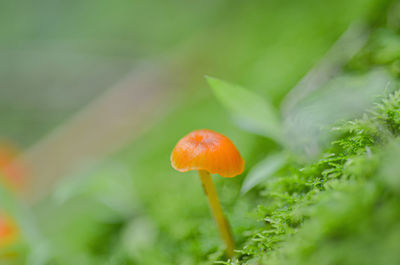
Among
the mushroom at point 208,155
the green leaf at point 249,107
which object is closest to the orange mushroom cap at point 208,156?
the mushroom at point 208,155

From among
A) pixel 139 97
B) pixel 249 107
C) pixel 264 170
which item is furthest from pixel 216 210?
pixel 139 97

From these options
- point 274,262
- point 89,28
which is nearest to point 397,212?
point 274,262

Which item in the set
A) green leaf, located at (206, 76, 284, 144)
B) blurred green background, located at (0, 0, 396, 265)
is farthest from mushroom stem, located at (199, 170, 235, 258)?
green leaf, located at (206, 76, 284, 144)

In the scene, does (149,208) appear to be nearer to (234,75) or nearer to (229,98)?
(229,98)

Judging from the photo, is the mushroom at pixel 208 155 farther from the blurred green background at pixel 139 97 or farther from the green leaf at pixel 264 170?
the blurred green background at pixel 139 97

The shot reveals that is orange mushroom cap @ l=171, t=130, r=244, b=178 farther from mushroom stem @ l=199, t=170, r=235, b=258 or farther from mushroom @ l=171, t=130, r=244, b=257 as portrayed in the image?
mushroom stem @ l=199, t=170, r=235, b=258

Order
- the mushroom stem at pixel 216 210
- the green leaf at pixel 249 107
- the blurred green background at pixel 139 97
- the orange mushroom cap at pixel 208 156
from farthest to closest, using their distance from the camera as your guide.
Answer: the blurred green background at pixel 139 97 → the green leaf at pixel 249 107 → the mushroom stem at pixel 216 210 → the orange mushroom cap at pixel 208 156
